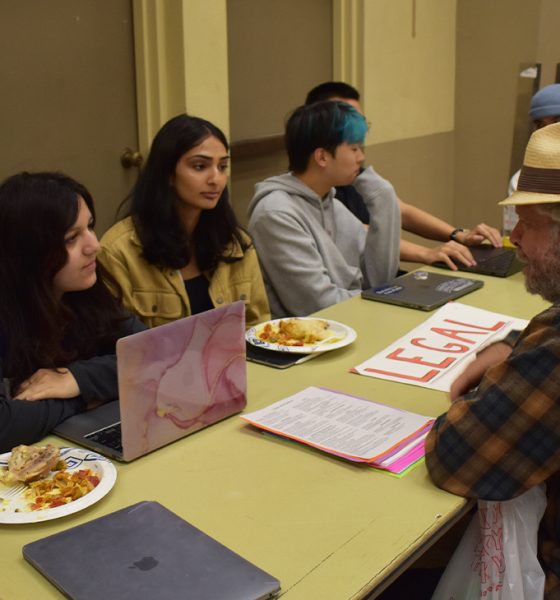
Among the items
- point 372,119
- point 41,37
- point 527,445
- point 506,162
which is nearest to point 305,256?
point 41,37

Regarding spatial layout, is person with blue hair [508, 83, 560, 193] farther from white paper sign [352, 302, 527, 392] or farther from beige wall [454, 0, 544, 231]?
beige wall [454, 0, 544, 231]

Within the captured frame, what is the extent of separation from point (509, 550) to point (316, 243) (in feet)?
5.22

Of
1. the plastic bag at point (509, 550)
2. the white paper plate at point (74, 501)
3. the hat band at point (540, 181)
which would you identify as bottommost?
the plastic bag at point (509, 550)

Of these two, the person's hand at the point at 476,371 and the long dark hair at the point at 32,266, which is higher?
the long dark hair at the point at 32,266

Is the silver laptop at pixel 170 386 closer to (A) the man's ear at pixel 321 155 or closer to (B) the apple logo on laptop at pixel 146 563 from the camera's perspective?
(B) the apple logo on laptop at pixel 146 563

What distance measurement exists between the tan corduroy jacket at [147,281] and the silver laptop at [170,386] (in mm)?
751

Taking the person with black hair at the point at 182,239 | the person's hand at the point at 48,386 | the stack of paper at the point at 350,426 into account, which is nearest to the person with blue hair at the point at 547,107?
the person with black hair at the point at 182,239

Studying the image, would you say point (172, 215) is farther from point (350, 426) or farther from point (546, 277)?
point (546, 277)

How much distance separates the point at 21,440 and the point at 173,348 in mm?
338

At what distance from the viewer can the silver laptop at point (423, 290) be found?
232cm

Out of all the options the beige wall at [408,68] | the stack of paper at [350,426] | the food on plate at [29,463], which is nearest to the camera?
the food on plate at [29,463]

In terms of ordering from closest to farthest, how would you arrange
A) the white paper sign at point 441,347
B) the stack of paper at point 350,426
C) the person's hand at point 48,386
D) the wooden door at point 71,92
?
1. the stack of paper at point 350,426
2. the person's hand at point 48,386
3. the white paper sign at point 441,347
4. the wooden door at point 71,92

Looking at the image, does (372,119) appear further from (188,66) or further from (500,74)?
(188,66)

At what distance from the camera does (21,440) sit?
4.81ft
